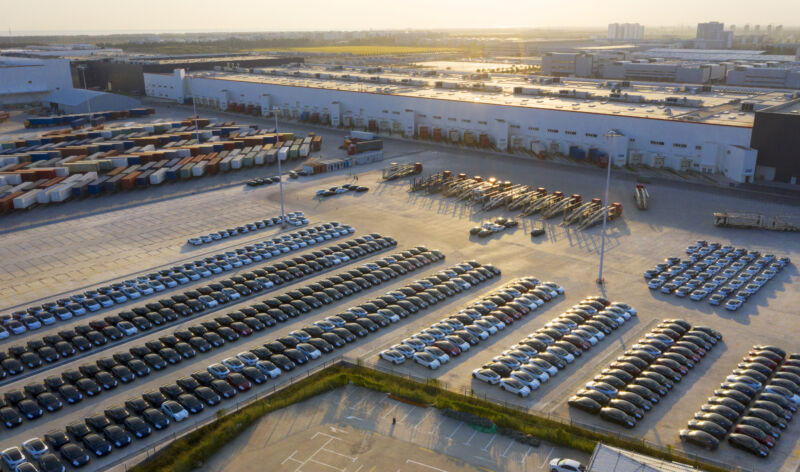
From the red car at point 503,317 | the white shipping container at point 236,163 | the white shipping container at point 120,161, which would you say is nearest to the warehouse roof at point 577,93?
the white shipping container at point 236,163

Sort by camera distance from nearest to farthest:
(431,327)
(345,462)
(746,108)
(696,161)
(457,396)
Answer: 1. (345,462)
2. (457,396)
3. (431,327)
4. (696,161)
5. (746,108)

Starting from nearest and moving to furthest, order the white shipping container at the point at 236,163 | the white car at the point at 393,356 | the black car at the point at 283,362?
the black car at the point at 283,362 → the white car at the point at 393,356 → the white shipping container at the point at 236,163

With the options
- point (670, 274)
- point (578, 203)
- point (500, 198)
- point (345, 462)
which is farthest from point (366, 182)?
point (345, 462)

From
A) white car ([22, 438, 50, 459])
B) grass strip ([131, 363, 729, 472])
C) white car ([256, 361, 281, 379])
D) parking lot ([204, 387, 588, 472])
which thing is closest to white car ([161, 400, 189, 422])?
grass strip ([131, 363, 729, 472])

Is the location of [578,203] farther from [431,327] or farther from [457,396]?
[457,396]

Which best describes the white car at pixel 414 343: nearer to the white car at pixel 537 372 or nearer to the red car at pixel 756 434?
the white car at pixel 537 372

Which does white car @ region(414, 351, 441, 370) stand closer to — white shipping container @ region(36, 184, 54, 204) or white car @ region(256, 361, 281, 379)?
white car @ region(256, 361, 281, 379)

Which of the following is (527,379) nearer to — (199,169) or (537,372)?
(537,372)
